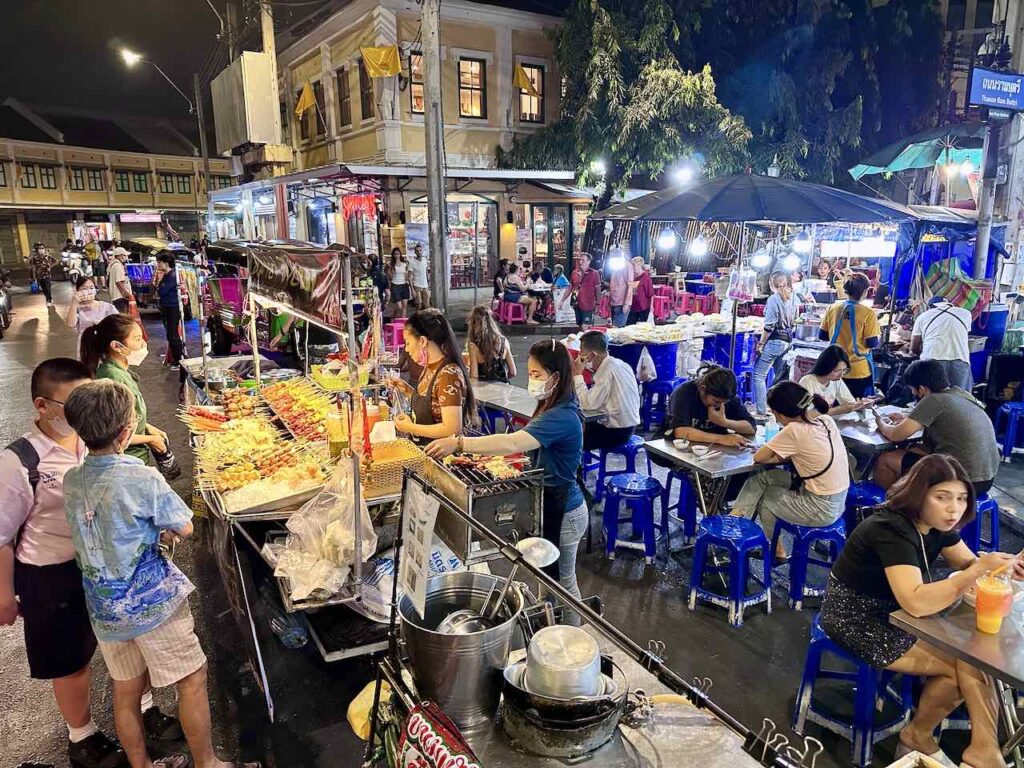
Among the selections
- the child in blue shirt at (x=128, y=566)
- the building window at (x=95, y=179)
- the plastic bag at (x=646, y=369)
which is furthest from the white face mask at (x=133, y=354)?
the building window at (x=95, y=179)

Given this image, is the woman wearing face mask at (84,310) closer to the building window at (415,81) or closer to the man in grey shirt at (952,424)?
the man in grey shirt at (952,424)

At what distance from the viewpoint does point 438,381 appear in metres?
4.52

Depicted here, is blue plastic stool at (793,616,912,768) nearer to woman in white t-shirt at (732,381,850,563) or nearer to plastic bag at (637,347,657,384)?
woman in white t-shirt at (732,381,850,563)

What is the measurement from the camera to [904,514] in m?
3.36

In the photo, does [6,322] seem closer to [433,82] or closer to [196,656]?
[433,82]

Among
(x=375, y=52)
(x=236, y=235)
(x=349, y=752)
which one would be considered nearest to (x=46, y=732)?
(x=349, y=752)

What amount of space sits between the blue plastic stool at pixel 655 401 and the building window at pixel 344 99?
51.9ft

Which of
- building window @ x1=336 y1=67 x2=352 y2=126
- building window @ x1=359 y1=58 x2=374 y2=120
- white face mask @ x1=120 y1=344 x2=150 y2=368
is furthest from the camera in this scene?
building window @ x1=336 y1=67 x2=352 y2=126

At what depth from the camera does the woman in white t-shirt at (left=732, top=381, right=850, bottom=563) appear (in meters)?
4.71

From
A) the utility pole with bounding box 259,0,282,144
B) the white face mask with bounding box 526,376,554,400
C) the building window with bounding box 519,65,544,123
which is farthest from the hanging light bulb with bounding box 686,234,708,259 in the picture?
the white face mask with bounding box 526,376,554,400

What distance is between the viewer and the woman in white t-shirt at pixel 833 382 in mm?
6412

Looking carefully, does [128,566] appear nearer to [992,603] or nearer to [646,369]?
[992,603]

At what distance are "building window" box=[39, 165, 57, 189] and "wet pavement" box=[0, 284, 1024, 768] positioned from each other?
46.0 meters

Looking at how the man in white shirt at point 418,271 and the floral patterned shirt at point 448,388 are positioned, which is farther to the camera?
the man in white shirt at point 418,271
